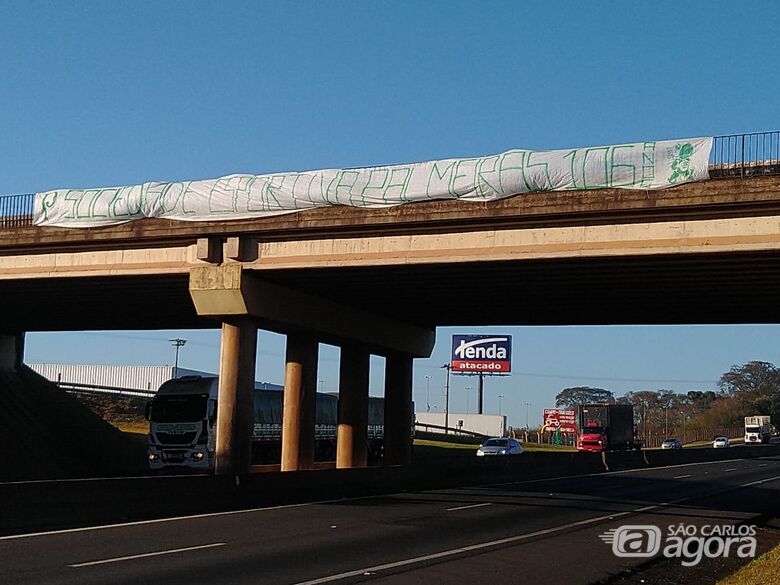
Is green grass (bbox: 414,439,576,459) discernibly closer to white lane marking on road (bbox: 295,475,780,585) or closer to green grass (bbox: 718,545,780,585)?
white lane marking on road (bbox: 295,475,780,585)

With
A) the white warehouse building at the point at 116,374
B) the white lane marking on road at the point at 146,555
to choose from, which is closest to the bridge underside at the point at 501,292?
the white lane marking on road at the point at 146,555

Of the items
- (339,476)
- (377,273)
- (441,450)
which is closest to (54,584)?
(339,476)

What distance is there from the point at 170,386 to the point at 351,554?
2618 cm

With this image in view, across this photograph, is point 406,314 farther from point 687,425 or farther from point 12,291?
point 687,425

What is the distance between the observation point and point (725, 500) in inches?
1118

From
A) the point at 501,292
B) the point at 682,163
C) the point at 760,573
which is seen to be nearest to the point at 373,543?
the point at 760,573

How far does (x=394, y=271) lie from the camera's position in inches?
1125

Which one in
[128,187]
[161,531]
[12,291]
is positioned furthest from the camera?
[12,291]

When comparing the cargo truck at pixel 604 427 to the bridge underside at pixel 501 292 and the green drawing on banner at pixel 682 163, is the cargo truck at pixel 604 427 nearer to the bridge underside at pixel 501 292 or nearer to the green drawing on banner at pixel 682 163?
the bridge underside at pixel 501 292

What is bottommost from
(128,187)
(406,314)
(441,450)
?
(441,450)

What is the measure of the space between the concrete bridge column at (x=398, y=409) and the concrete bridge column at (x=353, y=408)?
1.95 meters

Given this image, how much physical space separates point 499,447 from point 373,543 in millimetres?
40214

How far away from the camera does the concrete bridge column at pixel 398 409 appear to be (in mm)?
41938

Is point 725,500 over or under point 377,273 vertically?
under
